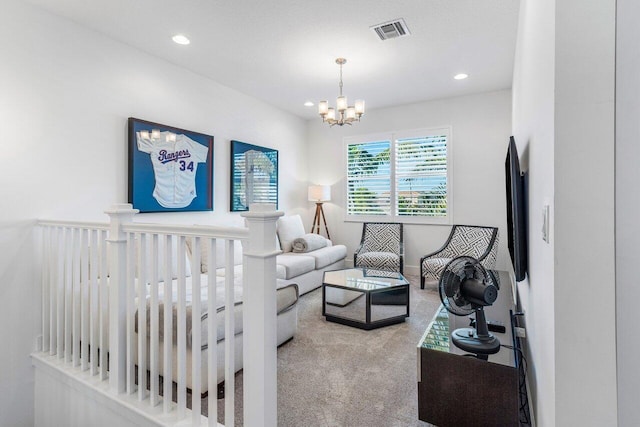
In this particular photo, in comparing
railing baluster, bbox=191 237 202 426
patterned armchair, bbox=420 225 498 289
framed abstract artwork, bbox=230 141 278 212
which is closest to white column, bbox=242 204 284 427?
railing baluster, bbox=191 237 202 426

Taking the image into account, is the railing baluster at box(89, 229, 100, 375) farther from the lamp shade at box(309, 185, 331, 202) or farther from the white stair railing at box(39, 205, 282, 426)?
the lamp shade at box(309, 185, 331, 202)

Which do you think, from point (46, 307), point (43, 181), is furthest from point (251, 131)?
point (46, 307)

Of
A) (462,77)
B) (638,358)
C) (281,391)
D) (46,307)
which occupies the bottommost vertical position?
(281,391)

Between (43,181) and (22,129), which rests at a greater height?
(22,129)

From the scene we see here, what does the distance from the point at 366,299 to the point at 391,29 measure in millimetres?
2559

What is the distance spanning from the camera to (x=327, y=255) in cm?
484

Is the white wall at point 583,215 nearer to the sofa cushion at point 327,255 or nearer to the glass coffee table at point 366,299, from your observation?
the glass coffee table at point 366,299

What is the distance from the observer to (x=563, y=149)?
87 cm

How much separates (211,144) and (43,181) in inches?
74.0

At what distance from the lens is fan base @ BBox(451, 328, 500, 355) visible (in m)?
1.58

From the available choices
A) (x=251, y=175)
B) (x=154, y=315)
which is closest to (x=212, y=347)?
(x=154, y=315)

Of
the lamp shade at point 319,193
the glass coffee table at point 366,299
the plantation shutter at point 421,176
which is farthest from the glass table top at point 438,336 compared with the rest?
the lamp shade at point 319,193

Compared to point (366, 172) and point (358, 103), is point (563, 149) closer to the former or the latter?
point (358, 103)

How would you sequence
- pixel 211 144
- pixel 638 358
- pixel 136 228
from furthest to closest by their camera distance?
pixel 211 144
pixel 136 228
pixel 638 358
